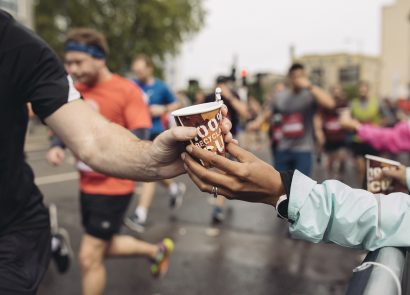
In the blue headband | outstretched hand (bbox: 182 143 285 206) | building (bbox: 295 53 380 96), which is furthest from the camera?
building (bbox: 295 53 380 96)

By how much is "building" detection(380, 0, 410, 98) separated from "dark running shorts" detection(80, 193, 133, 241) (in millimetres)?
64850

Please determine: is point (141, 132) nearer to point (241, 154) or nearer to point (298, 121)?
point (241, 154)

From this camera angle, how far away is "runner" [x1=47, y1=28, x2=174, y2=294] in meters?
3.23

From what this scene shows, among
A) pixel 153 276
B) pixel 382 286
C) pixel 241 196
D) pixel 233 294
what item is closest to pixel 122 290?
pixel 153 276

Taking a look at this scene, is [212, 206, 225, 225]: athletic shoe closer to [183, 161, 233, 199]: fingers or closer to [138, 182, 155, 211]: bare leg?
[138, 182, 155, 211]: bare leg

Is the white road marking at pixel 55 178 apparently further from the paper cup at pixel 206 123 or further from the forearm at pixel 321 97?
the paper cup at pixel 206 123

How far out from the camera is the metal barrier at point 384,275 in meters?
0.98

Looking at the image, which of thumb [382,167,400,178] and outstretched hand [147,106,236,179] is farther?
thumb [382,167,400,178]

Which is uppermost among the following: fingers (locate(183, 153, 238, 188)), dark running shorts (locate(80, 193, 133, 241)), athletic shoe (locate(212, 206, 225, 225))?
fingers (locate(183, 153, 238, 188))

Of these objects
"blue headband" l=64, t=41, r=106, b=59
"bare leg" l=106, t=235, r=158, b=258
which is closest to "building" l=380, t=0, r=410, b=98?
"bare leg" l=106, t=235, r=158, b=258

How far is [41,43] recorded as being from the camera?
6.00 feet

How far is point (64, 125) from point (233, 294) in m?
2.23

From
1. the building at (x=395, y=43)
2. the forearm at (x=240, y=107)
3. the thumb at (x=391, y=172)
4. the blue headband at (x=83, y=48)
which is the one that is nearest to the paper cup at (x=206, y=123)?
the thumb at (x=391, y=172)

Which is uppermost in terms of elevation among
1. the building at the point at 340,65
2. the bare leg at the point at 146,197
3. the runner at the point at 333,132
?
the bare leg at the point at 146,197
